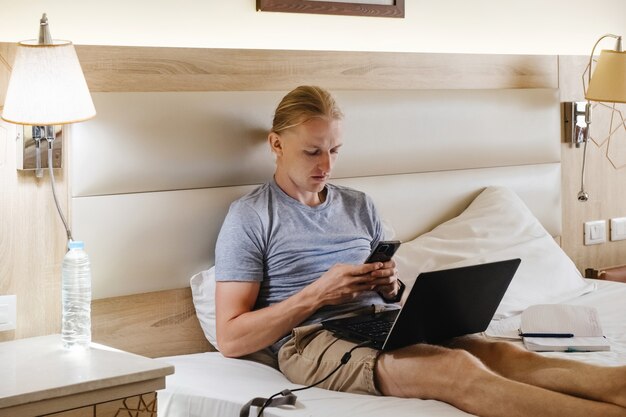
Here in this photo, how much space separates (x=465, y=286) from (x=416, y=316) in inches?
5.8

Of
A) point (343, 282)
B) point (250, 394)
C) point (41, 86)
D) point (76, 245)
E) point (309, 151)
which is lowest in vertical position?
point (250, 394)

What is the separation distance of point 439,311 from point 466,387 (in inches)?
8.6

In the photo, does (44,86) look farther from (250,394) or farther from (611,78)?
(611,78)

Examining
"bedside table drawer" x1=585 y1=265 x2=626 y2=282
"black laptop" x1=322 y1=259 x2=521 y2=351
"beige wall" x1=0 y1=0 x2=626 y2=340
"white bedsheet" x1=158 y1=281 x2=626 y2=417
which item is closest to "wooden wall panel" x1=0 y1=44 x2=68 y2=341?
"beige wall" x1=0 y1=0 x2=626 y2=340

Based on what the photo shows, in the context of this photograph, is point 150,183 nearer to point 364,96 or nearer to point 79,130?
point 79,130

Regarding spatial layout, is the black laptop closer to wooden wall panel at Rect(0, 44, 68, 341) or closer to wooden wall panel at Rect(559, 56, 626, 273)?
wooden wall panel at Rect(0, 44, 68, 341)

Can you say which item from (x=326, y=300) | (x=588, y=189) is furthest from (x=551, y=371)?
(x=588, y=189)

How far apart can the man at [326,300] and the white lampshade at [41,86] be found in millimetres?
547

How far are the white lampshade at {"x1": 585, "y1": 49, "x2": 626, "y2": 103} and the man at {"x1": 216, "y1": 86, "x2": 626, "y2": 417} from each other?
40.9 inches

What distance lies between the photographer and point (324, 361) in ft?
6.90

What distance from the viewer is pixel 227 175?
249 cm

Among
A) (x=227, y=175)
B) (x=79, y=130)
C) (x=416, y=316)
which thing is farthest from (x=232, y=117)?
(x=416, y=316)

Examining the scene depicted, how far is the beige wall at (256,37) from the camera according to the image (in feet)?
7.15

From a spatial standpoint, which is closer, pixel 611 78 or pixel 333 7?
pixel 333 7
